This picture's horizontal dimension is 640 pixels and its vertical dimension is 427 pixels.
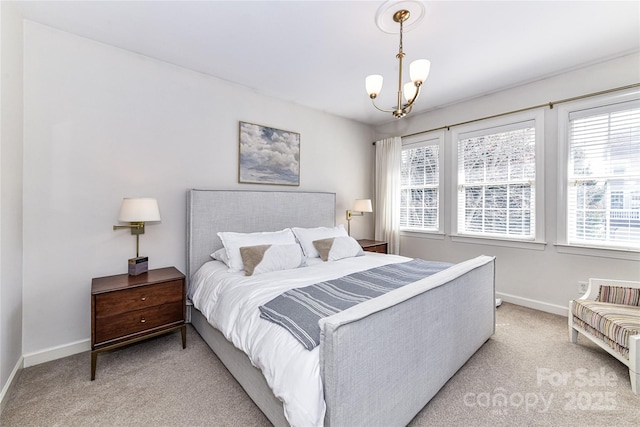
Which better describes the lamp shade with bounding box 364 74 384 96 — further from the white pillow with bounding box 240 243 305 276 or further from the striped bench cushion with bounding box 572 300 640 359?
the striped bench cushion with bounding box 572 300 640 359

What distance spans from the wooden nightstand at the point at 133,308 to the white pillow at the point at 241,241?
1.46ft

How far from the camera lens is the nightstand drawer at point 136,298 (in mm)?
1998

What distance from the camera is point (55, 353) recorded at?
7.30 feet

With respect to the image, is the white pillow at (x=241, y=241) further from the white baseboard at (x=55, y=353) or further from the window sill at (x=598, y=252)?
the window sill at (x=598, y=252)

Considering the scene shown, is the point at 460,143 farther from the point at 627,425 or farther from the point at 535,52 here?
the point at 627,425

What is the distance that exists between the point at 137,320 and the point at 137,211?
87 centimetres

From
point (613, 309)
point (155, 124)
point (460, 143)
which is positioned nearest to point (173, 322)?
point (155, 124)

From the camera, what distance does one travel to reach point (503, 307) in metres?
3.29

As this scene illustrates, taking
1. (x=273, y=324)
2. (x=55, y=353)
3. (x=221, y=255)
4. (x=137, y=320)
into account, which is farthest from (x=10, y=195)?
(x=273, y=324)

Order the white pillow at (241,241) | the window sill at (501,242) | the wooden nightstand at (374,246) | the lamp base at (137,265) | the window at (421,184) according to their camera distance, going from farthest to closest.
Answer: the window at (421,184), the wooden nightstand at (374,246), the window sill at (501,242), the white pillow at (241,241), the lamp base at (137,265)

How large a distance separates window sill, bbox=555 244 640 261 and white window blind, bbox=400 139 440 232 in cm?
144

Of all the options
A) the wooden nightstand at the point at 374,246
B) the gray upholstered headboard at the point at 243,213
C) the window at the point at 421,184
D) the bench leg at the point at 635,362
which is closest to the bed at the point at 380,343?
the gray upholstered headboard at the point at 243,213

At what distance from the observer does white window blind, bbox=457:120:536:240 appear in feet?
10.7

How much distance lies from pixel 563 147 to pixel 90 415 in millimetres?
4655
